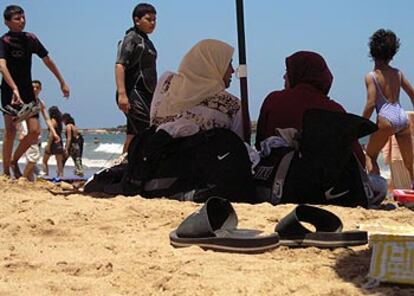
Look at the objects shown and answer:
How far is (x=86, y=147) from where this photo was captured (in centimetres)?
3675

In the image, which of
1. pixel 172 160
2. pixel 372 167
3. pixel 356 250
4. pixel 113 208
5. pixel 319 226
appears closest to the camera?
pixel 356 250

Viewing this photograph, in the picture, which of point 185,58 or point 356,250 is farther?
point 185,58

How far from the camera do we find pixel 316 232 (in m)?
3.21

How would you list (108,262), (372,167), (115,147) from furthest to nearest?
(115,147) → (372,167) → (108,262)

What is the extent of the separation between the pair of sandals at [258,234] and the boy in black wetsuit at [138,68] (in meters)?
2.89

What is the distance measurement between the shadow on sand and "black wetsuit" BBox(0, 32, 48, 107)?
4.66m

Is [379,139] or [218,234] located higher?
[218,234]

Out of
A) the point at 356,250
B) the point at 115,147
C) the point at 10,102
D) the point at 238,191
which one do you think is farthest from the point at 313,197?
the point at 115,147

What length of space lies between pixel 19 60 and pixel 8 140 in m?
0.84

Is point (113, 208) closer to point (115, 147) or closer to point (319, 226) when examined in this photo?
point (319, 226)

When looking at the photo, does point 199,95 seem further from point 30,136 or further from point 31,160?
point 31,160

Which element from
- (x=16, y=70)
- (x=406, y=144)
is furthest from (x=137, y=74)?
(x=406, y=144)

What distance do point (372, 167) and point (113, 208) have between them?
318 centimetres

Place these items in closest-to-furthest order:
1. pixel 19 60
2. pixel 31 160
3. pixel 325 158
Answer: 1. pixel 325 158
2. pixel 19 60
3. pixel 31 160
